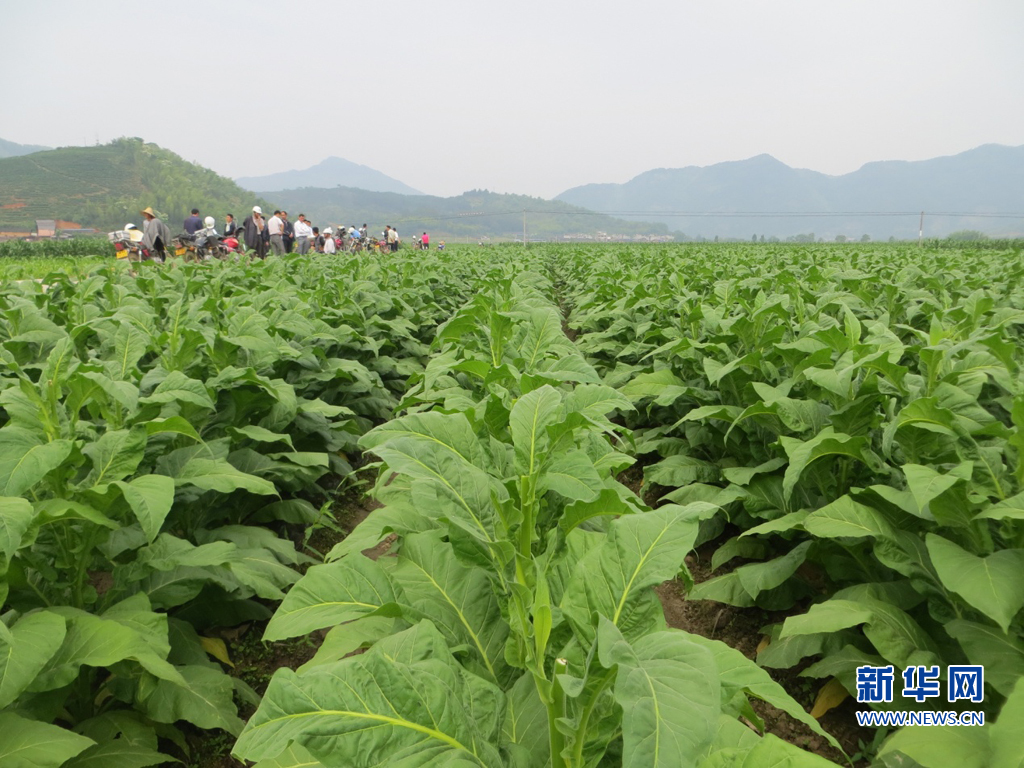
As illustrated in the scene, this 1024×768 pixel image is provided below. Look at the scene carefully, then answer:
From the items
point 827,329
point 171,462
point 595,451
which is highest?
point 827,329

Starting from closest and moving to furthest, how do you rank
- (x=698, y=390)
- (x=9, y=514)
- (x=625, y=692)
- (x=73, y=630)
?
(x=625, y=692)
(x=9, y=514)
(x=73, y=630)
(x=698, y=390)

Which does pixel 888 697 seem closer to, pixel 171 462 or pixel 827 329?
pixel 827 329

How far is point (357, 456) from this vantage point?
18.5 feet

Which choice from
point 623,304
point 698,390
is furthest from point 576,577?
point 623,304

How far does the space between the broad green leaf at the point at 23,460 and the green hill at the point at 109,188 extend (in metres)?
86.0

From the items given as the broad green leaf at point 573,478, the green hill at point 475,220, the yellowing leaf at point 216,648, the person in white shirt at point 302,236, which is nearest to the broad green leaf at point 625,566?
the broad green leaf at point 573,478

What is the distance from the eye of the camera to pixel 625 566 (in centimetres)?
150

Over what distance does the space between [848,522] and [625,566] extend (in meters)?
1.55

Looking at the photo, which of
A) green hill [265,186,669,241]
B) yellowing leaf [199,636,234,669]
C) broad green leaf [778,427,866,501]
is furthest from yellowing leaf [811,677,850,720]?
green hill [265,186,669,241]

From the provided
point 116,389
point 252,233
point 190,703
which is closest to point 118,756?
point 190,703

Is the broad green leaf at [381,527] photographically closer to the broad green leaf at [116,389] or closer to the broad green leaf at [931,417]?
the broad green leaf at [116,389]

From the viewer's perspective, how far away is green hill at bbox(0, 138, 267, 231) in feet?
304

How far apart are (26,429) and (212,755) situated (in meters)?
1.51

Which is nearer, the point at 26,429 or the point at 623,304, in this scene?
the point at 26,429
